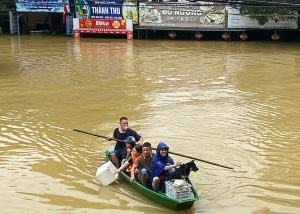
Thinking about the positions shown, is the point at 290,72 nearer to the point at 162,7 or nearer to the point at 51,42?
the point at 162,7

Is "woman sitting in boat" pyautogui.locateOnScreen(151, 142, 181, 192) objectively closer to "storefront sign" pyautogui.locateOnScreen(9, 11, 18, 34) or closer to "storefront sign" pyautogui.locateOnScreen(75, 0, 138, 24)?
"storefront sign" pyautogui.locateOnScreen(75, 0, 138, 24)

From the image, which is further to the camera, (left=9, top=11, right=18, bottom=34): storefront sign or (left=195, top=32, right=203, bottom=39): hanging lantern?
(left=9, top=11, right=18, bottom=34): storefront sign

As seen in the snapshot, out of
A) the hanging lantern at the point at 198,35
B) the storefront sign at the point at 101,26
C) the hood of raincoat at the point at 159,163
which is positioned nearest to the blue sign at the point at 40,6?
the storefront sign at the point at 101,26

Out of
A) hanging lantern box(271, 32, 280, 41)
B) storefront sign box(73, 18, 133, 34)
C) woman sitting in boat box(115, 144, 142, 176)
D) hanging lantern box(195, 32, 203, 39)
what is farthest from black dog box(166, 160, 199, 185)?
storefront sign box(73, 18, 133, 34)

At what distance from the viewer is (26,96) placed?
16578 millimetres

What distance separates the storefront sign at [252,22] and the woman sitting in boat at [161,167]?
26.4 m

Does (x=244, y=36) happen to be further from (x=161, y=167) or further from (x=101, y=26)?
(x=161, y=167)

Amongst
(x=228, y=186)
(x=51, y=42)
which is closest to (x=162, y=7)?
(x=51, y=42)

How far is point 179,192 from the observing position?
7.64 meters

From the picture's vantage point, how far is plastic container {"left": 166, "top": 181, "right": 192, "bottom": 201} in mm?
7621

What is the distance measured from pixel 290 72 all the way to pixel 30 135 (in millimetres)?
13144

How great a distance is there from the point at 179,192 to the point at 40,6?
33343 mm

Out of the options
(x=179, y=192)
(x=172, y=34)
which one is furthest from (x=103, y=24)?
(x=179, y=192)

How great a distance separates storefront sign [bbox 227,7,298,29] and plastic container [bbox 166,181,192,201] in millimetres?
26825
